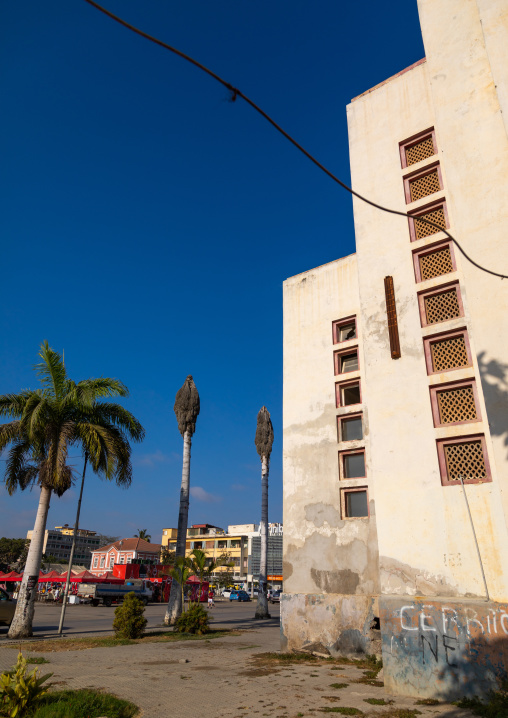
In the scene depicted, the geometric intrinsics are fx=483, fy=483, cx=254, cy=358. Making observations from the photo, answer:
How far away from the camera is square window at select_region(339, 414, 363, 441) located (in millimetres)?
19031

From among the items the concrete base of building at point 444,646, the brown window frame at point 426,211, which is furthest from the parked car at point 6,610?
the brown window frame at point 426,211

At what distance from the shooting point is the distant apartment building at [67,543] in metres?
142

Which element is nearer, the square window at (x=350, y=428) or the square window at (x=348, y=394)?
the square window at (x=350, y=428)

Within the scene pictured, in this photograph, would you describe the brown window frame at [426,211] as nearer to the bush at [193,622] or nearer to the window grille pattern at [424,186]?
the window grille pattern at [424,186]

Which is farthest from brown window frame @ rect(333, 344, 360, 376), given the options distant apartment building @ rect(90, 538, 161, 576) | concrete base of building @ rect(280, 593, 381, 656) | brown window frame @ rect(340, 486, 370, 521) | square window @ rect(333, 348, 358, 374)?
distant apartment building @ rect(90, 538, 161, 576)

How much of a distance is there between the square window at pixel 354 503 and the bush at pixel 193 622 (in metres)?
9.50

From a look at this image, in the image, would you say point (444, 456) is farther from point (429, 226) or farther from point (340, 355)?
point (340, 355)

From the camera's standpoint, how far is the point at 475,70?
1359 centimetres

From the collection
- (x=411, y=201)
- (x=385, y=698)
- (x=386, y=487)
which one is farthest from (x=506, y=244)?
(x=385, y=698)

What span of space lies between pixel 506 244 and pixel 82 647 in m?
18.6

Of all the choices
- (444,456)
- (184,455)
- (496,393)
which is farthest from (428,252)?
(184,455)

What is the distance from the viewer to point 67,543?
15075 centimetres

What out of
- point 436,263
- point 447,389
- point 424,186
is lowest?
point 447,389

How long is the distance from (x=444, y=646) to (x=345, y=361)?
11646mm
